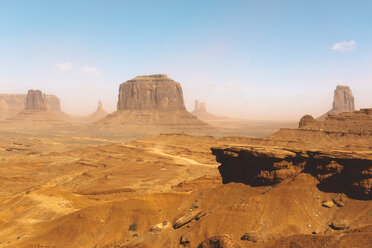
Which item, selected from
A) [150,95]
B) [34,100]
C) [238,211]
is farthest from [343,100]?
[34,100]

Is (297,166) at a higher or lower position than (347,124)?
lower

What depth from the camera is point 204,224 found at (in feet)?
51.6

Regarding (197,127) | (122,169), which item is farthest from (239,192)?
(197,127)

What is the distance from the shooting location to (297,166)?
18375mm

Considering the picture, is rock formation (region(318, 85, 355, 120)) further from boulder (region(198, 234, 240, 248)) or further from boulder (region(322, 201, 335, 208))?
boulder (region(198, 234, 240, 248))

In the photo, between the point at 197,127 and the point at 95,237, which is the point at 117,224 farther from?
the point at 197,127

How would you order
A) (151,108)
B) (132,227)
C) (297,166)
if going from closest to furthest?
(297,166), (132,227), (151,108)

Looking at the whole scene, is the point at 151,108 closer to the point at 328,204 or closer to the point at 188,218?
the point at 188,218

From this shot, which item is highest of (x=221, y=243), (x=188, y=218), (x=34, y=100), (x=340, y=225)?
(x=34, y=100)

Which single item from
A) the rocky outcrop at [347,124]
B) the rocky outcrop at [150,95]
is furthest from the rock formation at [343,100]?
the rocky outcrop at [347,124]

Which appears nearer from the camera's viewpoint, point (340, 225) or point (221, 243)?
point (221, 243)

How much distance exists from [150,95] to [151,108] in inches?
341

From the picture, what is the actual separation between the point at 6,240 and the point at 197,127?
139594mm

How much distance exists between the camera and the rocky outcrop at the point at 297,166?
15414 millimetres
